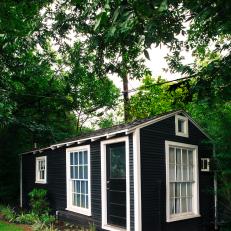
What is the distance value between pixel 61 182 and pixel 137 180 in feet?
14.8

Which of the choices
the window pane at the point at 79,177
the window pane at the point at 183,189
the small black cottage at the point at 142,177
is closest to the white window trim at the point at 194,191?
the small black cottage at the point at 142,177

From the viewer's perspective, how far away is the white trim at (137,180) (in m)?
8.44

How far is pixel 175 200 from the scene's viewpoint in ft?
31.6

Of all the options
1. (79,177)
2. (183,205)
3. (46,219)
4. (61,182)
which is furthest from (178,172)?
(46,219)

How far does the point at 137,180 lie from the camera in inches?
339

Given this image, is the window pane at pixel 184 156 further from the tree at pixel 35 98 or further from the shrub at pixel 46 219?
the shrub at pixel 46 219

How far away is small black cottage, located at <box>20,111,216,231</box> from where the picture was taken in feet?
28.8

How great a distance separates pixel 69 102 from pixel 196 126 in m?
7.28

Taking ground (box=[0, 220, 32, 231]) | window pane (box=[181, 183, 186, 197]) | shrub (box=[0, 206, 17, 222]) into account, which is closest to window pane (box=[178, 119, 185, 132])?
window pane (box=[181, 183, 186, 197])

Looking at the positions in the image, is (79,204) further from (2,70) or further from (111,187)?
(2,70)

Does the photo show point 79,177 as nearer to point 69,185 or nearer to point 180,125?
point 69,185

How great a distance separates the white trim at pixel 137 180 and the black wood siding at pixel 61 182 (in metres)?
0.12

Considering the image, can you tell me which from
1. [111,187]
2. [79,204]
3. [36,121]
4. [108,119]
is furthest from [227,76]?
[108,119]

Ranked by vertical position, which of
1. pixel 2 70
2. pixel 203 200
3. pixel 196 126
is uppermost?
pixel 2 70
